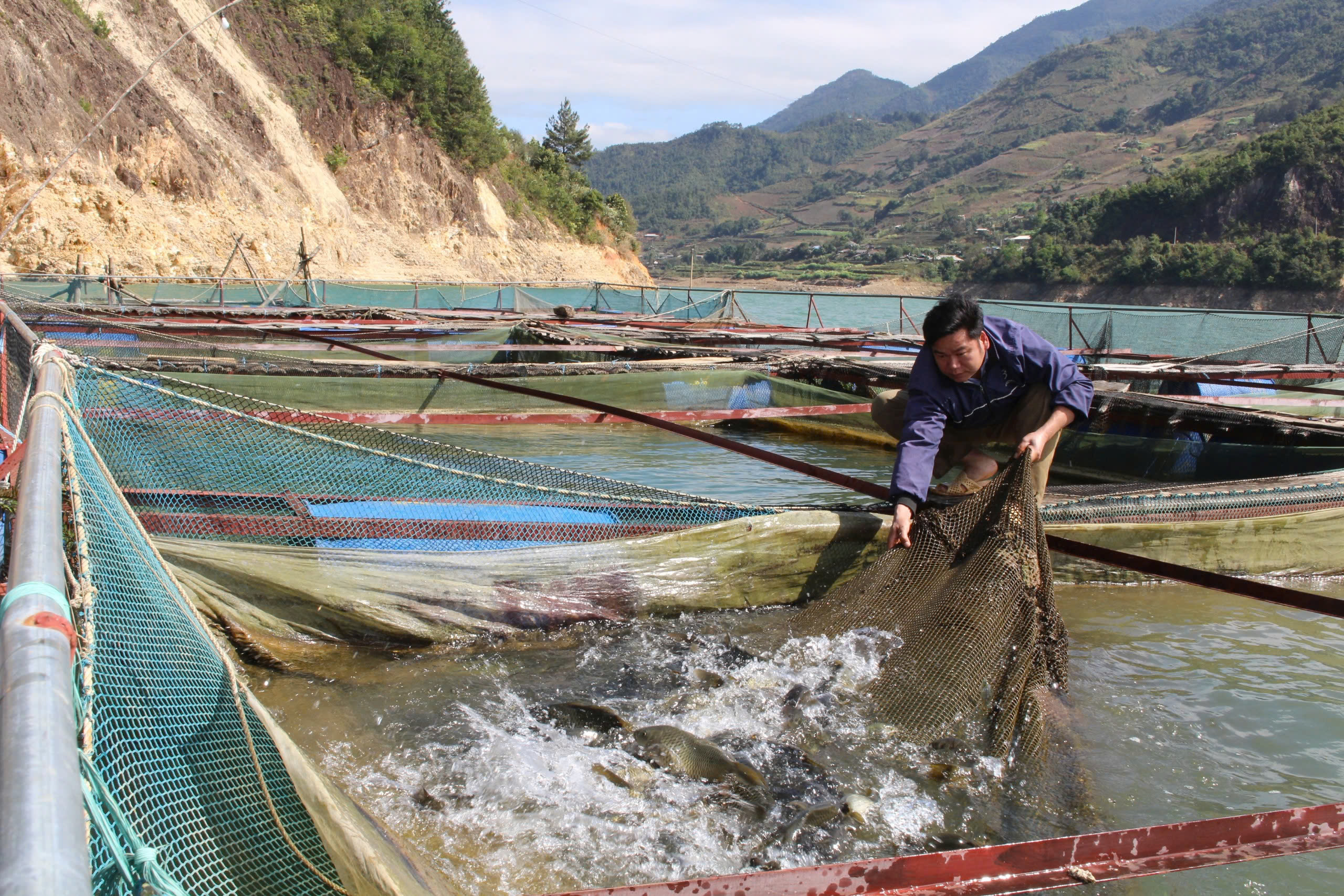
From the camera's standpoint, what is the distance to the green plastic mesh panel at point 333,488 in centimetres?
403

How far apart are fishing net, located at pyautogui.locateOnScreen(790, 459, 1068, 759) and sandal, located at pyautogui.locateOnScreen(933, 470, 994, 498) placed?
0.69 m

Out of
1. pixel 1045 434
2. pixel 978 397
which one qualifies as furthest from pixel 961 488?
pixel 1045 434

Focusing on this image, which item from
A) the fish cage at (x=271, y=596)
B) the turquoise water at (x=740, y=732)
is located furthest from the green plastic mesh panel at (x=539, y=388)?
the turquoise water at (x=740, y=732)

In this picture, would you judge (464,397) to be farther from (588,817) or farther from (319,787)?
(319,787)

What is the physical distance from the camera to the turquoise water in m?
2.90

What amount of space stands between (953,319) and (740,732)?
6.80ft

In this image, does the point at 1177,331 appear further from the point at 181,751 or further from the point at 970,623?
the point at 181,751

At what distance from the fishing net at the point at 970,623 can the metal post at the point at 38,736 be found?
3.11m

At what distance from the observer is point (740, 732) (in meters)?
3.55

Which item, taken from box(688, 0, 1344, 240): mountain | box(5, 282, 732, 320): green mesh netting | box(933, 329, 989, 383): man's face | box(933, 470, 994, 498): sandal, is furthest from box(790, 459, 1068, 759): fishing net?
box(688, 0, 1344, 240): mountain

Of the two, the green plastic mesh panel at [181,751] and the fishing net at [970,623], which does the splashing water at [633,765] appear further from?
the green plastic mesh panel at [181,751]

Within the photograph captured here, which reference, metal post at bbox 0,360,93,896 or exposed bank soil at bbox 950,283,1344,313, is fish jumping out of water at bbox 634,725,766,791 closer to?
metal post at bbox 0,360,93,896

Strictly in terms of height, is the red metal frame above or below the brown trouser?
below

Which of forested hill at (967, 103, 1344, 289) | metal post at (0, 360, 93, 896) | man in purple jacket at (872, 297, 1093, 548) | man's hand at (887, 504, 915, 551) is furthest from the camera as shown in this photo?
forested hill at (967, 103, 1344, 289)
